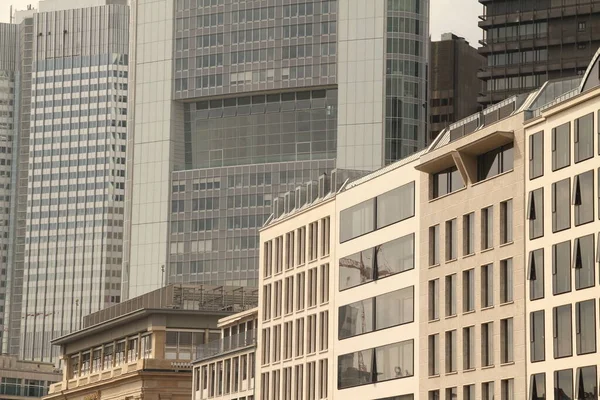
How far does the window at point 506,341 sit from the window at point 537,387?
3238 mm

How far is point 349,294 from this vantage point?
12700cm

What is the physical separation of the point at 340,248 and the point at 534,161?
30022mm

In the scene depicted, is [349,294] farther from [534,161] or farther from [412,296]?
[534,161]

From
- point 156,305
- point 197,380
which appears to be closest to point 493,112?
point 197,380

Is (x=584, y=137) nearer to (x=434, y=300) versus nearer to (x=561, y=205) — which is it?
(x=561, y=205)

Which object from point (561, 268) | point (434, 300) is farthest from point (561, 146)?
point (434, 300)

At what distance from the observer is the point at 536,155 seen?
10238 cm

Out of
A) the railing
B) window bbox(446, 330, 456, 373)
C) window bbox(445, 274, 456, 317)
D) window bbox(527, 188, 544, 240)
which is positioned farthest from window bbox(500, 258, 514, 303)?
the railing

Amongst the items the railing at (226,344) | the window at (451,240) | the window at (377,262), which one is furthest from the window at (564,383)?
the railing at (226,344)

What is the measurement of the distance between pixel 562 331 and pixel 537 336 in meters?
2.89

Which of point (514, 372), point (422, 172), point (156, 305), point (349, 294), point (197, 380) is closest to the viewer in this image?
point (514, 372)

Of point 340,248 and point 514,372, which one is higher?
point 340,248

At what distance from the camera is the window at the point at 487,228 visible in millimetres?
106812

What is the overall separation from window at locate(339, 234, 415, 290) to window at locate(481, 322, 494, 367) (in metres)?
12.3
